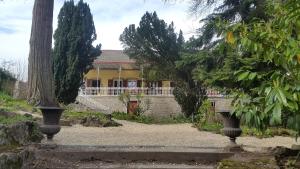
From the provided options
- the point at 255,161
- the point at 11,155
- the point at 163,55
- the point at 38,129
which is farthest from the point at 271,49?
the point at 163,55

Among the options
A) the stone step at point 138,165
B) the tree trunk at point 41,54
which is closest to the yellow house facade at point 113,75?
the tree trunk at point 41,54

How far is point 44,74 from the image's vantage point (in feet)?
68.4

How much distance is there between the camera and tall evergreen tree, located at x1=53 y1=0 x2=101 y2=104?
28.0 m

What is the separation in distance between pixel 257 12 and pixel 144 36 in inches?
Result: 685

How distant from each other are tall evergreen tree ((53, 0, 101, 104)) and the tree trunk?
6321 mm

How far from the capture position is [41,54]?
20.5 meters

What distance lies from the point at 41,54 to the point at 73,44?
824 cm

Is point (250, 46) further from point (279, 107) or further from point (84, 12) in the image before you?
point (84, 12)

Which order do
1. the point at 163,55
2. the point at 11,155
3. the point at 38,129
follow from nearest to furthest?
the point at 11,155, the point at 38,129, the point at 163,55

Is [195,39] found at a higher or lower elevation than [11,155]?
higher

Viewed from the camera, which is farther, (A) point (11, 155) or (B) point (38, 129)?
(B) point (38, 129)

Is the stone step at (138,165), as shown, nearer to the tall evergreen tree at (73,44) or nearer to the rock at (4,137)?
the rock at (4,137)

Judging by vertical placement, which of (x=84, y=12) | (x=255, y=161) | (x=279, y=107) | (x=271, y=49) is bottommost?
(x=255, y=161)

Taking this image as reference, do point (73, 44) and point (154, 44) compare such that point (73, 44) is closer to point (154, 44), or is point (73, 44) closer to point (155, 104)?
point (154, 44)
